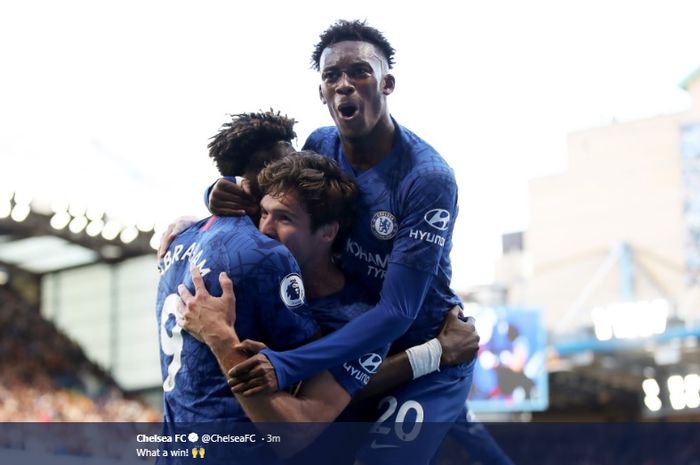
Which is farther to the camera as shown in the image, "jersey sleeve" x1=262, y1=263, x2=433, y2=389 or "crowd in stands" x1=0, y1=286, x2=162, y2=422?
"crowd in stands" x1=0, y1=286, x2=162, y2=422

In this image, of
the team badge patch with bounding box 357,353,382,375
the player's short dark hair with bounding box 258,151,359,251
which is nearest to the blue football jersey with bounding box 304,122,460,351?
the player's short dark hair with bounding box 258,151,359,251

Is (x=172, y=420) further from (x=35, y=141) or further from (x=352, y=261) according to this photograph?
(x=35, y=141)

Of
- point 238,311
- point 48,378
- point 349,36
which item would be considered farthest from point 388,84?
point 48,378

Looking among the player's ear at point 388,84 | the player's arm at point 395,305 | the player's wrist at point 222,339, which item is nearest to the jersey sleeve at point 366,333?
the player's arm at point 395,305

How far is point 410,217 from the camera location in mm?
4180

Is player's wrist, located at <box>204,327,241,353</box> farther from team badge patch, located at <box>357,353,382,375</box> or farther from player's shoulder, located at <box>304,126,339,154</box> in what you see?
player's shoulder, located at <box>304,126,339,154</box>

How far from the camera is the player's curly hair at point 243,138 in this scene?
4.38 meters

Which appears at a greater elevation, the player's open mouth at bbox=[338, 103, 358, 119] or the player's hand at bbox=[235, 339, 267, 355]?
the player's open mouth at bbox=[338, 103, 358, 119]

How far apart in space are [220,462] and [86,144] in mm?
19775

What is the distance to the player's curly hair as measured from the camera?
4375 millimetres

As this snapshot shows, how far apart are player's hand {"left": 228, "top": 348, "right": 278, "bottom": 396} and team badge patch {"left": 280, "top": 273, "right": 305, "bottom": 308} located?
0.82ft

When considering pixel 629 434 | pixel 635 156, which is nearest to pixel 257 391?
pixel 629 434

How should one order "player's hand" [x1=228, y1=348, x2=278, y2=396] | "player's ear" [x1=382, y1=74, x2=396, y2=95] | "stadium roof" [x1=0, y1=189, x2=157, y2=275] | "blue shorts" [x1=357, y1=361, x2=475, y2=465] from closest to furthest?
"player's hand" [x1=228, y1=348, x2=278, y2=396] < "blue shorts" [x1=357, y1=361, x2=475, y2=465] < "player's ear" [x1=382, y1=74, x2=396, y2=95] < "stadium roof" [x1=0, y1=189, x2=157, y2=275]

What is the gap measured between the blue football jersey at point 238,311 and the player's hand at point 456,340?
0.74m
